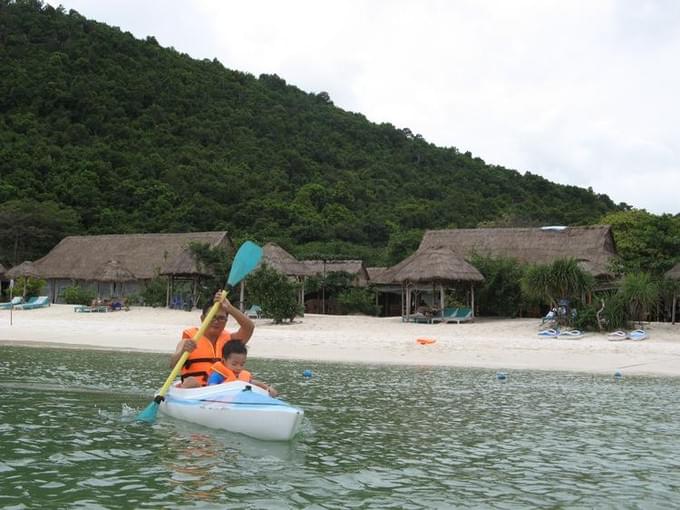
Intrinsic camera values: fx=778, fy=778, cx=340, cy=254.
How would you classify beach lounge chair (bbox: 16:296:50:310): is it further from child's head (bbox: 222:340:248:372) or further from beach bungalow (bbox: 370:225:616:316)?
child's head (bbox: 222:340:248:372)

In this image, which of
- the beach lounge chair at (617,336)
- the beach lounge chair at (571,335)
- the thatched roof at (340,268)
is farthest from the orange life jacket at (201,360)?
the thatched roof at (340,268)

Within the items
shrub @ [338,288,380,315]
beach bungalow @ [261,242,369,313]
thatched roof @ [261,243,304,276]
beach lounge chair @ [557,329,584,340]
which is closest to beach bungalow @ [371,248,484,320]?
shrub @ [338,288,380,315]

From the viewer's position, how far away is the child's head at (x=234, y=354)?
363 inches

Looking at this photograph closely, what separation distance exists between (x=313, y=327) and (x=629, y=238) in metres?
26.2

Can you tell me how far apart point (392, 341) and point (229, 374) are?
42.9 ft

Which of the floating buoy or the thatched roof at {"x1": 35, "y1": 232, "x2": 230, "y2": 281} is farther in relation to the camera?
the thatched roof at {"x1": 35, "y1": 232, "x2": 230, "y2": 281}

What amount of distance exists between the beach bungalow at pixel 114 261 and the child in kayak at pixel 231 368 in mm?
28054

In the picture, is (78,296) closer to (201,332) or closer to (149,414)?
(149,414)

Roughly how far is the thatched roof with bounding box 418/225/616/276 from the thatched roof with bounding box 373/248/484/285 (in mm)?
4367

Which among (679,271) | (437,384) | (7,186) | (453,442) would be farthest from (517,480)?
(7,186)

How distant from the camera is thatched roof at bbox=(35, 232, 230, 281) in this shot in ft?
126

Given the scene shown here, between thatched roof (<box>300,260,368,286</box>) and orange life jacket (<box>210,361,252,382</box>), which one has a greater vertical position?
thatched roof (<box>300,260,368,286</box>)

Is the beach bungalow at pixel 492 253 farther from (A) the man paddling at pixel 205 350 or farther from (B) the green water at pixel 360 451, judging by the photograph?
(A) the man paddling at pixel 205 350

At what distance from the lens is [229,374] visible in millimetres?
9164
